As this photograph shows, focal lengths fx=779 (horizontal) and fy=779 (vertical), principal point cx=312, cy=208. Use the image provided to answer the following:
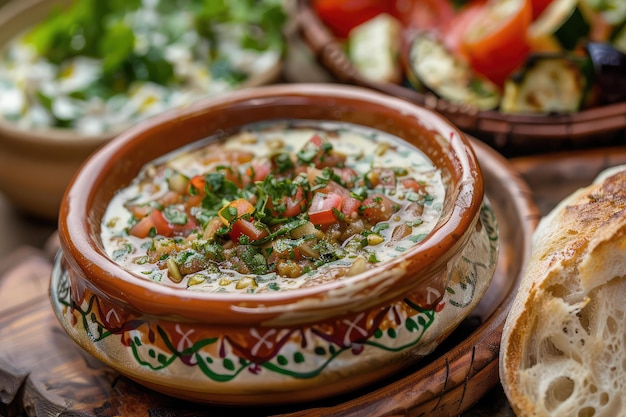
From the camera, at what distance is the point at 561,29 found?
4.18m

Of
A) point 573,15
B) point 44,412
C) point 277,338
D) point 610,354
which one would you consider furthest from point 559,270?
point 573,15

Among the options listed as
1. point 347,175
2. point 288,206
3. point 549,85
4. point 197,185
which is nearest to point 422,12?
point 549,85

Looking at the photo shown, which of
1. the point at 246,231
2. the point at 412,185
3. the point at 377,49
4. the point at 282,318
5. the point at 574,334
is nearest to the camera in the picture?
the point at 282,318

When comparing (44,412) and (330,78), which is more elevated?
(44,412)

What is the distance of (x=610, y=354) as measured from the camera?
221 centimetres

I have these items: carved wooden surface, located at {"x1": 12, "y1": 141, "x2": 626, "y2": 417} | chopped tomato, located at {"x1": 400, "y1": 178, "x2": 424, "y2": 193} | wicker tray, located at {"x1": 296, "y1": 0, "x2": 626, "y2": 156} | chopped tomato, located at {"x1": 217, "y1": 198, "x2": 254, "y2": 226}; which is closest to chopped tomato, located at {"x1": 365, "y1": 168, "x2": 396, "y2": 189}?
chopped tomato, located at {"x1": 400, "y1": 178, "x2": 424, "y2": 193}

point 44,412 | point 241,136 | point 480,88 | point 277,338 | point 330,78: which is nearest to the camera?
point 277,338

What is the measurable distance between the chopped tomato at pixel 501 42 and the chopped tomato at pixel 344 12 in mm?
922

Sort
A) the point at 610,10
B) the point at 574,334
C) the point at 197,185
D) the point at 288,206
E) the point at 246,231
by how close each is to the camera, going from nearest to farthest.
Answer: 1. the point at 574,334
2. the point at 246,231
3. the point at 288,206
4. the point at 197,185
5. the point at 610,10

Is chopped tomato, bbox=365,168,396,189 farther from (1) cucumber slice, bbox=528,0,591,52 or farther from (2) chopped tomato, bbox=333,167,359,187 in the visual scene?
(1) cucumber slice, bbox=528,0,591,52

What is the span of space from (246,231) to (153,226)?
0.39m

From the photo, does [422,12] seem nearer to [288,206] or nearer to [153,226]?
[288,206]

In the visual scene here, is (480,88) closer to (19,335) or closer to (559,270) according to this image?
(559,270)

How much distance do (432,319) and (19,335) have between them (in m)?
1.57
